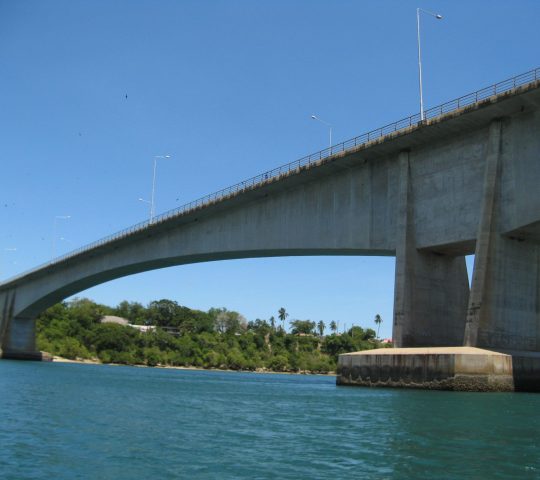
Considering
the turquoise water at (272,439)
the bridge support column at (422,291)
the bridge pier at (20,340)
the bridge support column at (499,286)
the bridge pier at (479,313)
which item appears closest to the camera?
the turquoise water at (272,439)

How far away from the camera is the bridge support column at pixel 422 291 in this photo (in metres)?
37.2

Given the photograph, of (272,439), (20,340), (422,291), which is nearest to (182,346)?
(20,340)

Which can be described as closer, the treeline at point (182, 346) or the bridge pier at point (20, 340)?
the bridge pier at point (20, 340)

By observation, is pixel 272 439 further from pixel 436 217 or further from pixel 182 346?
pixel 182 346

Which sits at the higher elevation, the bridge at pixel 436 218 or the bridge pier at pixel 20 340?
the bridge at pixel 436 218

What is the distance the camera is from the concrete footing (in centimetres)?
2964

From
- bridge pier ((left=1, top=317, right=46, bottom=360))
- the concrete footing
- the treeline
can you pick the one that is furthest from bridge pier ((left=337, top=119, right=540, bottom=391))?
the treeline

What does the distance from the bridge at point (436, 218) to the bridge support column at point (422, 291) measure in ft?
0.22

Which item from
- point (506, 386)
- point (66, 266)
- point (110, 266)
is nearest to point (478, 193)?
point (506, 386)

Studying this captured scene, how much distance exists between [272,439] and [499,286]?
20.4m

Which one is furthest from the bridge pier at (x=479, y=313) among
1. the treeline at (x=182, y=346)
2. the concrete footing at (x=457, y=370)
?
the treeline at (x=182, y=346)

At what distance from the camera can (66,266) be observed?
7750 cm

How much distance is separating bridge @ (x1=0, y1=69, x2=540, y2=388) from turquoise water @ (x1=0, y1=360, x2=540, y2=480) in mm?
8301

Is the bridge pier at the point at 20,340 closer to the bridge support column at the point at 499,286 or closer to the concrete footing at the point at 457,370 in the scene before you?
the concrete footing at the point at 457,370
